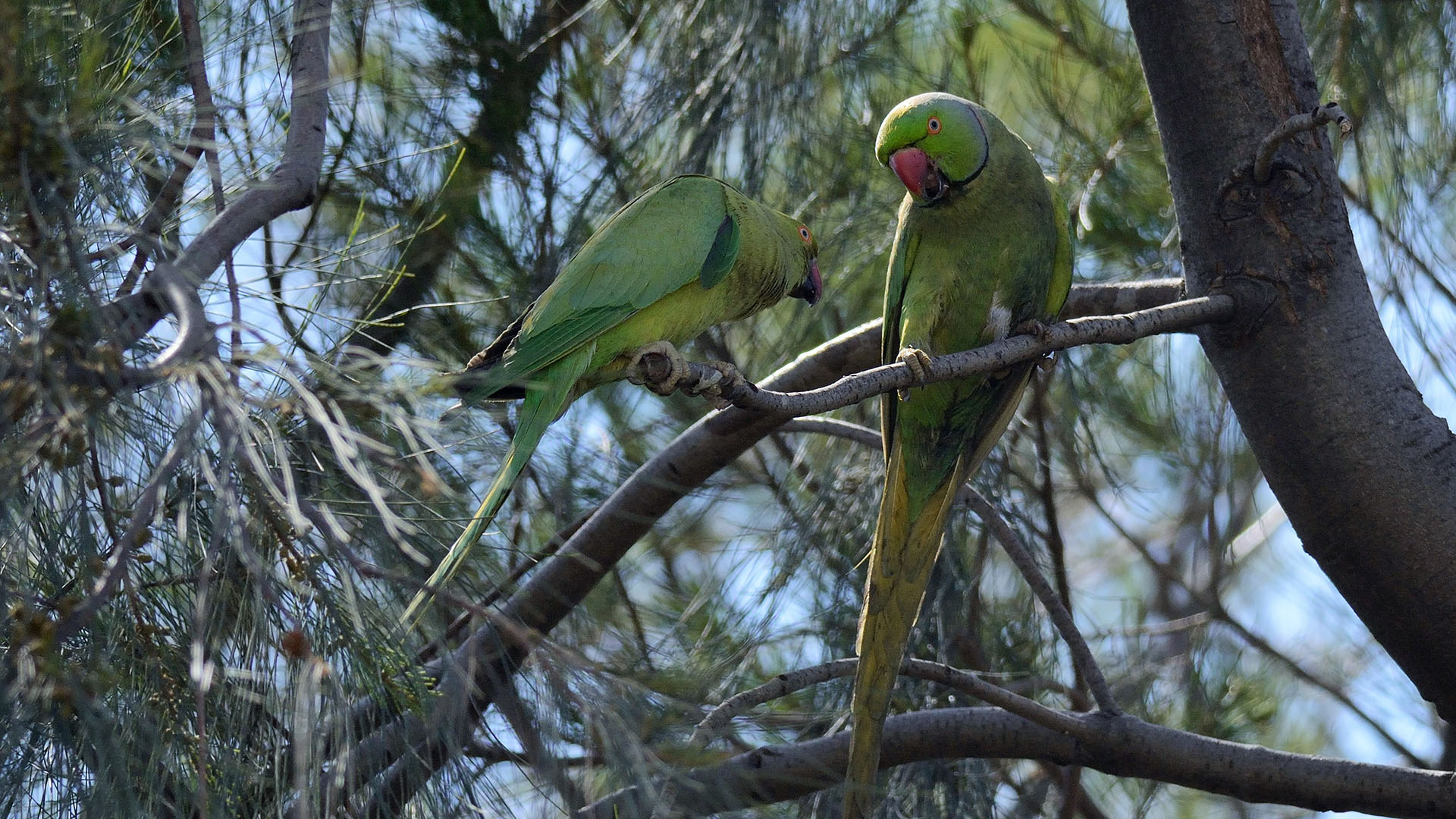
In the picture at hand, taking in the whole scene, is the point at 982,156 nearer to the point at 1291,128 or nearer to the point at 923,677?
the point at 1291,128

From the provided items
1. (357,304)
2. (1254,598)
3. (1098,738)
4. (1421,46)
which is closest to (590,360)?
(357,304)

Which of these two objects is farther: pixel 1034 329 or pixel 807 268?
pixel 807 268

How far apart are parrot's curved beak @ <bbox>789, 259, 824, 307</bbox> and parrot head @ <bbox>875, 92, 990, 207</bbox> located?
0.38 metres

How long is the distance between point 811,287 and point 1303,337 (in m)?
1.07

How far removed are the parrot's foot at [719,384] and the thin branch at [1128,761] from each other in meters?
0.51

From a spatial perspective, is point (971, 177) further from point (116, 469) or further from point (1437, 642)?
point (116, 469)

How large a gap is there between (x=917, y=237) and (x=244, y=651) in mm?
1557

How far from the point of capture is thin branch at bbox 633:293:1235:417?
1584 mm

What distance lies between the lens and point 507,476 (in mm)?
1624

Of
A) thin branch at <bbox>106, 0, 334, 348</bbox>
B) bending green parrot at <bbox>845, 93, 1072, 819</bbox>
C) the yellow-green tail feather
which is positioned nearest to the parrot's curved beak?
bending green parrot at <bbox>845, 93, 1072, 819</bbox>

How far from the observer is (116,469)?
1191 mm

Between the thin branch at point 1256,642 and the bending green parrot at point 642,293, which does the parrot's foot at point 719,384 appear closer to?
the bending green parrot at point 642,293

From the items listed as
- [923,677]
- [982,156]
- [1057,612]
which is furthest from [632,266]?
[1057,612]

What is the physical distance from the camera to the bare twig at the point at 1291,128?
1.61 meters
